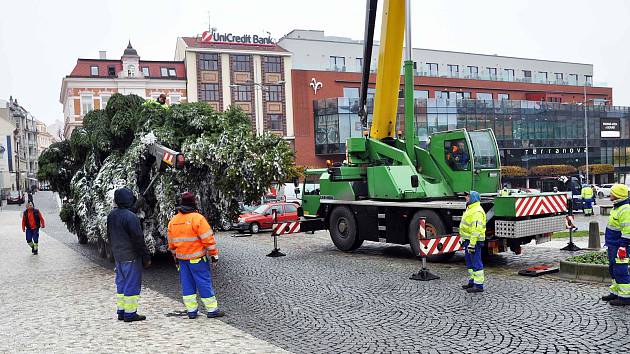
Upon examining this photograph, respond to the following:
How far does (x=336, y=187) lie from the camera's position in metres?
15.3

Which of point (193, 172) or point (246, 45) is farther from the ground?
point (246, 45)

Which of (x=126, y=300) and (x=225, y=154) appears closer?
(x=126, y=300)

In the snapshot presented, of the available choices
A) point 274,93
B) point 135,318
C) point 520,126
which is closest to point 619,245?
point 135,318

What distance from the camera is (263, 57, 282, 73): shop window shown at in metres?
59.6

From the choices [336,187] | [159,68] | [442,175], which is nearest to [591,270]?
[442,175]

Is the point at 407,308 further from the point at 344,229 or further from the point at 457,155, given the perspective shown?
the point at 344,229

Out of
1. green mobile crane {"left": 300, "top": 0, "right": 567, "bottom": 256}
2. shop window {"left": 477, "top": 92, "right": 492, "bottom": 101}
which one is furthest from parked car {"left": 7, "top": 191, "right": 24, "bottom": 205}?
shop window {"left": 477, "top": 92, "right": 492, "bottom": 101}

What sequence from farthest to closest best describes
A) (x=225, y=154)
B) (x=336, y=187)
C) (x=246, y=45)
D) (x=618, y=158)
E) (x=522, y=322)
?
(x=618, y=158) → (x=246, y=45) → (x=336, y=187) → (x=225, y=154) → (x=522, y=322)

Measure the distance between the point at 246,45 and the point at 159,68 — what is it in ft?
33.6

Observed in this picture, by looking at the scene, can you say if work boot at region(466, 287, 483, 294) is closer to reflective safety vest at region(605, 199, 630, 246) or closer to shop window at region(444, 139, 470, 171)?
reflective safety vest at region(605, 199, 630, 246)

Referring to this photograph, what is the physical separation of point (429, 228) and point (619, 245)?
4898mm

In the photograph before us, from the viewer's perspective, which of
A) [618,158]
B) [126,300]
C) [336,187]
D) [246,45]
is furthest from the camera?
[618,158]

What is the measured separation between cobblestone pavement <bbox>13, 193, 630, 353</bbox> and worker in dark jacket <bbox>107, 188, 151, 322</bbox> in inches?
59.4

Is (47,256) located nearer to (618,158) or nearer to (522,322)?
(522,322)
